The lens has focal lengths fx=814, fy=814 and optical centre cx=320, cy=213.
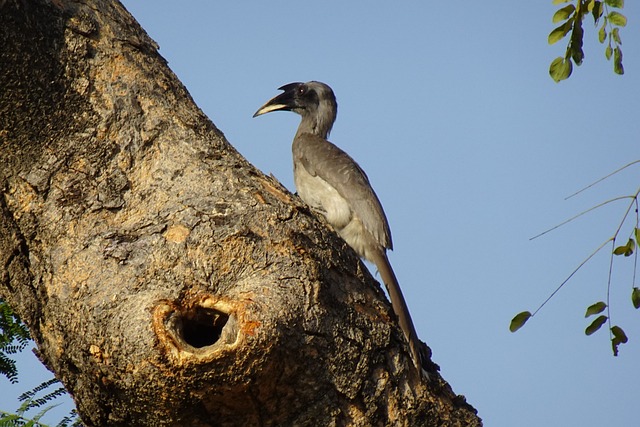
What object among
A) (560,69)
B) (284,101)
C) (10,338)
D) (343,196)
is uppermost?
(284,101)

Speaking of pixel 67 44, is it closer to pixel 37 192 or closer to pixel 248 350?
pixel 37 192

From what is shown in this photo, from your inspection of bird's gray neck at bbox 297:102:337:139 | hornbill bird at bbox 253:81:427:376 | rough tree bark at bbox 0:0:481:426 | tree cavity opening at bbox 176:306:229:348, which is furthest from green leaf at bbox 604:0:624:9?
bird's gray neck at bbox 297:102:337:139

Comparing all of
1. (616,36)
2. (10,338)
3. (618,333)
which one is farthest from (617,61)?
(10,338)

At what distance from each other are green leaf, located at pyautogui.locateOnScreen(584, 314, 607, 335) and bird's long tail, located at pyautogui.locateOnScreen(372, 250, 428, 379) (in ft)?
1.80

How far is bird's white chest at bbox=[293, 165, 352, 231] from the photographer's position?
19.2 ft

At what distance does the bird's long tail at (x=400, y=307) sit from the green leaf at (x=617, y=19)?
1.30 meters

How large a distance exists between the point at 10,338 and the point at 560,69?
8.93 ft

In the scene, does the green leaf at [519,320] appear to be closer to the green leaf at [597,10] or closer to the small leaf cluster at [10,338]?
the green leaf at [597,10]

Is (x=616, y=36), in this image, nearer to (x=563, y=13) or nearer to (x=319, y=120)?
(x=563, y=13)

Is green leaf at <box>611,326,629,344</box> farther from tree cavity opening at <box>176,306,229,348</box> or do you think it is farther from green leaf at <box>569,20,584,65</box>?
tree cavity opening at <box>176,306,229,348</box>

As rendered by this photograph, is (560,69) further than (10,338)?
No

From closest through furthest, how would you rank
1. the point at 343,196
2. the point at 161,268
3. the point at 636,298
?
1. the point at 161,268
2. the point at 636,298
3. the point at 343,196

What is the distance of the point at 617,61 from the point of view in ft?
9.50

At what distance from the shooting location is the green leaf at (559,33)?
2865mm
